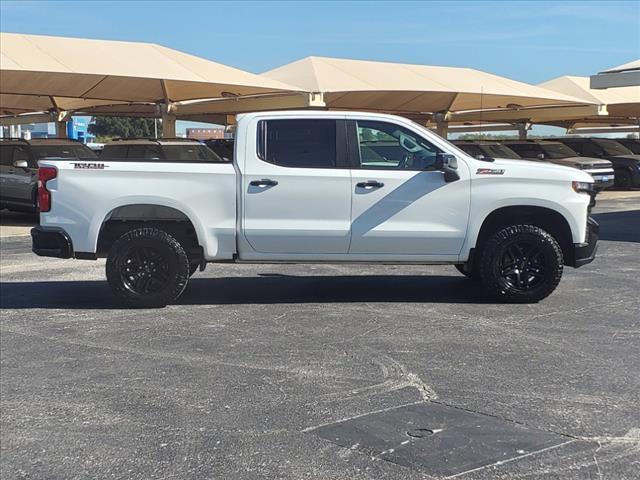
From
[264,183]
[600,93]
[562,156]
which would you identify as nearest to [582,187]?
[264,183]

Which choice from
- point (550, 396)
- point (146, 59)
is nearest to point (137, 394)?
point (550, 396)

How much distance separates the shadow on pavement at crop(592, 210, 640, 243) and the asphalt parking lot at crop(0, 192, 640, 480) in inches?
214

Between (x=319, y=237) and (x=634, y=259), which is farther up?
(x=319, y=237)

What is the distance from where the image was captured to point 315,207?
25.1 ft

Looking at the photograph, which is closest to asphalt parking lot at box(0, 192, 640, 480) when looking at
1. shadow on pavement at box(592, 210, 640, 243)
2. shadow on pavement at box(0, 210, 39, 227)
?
shadow on pavement at box(592, 210, 640, 243)

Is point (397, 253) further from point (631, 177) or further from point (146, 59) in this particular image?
point (631, 177)

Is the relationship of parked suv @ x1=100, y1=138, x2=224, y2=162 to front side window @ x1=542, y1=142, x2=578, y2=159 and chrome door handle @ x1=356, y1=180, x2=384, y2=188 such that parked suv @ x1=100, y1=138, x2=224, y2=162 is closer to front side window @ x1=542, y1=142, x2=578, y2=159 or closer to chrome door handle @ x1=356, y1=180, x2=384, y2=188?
chrome door handle @ x1=356, y1=180, x2=384, y2=188

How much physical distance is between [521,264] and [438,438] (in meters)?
3.90

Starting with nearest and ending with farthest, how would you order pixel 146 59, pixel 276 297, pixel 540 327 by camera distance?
pixel 540 327 < pixel 276 297 < pixel 146 59

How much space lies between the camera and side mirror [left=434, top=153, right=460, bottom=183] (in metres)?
7.54

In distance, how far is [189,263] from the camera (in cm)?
794

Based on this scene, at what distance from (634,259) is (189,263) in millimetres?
6773

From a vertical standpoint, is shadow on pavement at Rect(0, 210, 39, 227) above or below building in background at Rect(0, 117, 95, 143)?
below

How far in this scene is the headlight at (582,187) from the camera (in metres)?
7.76
